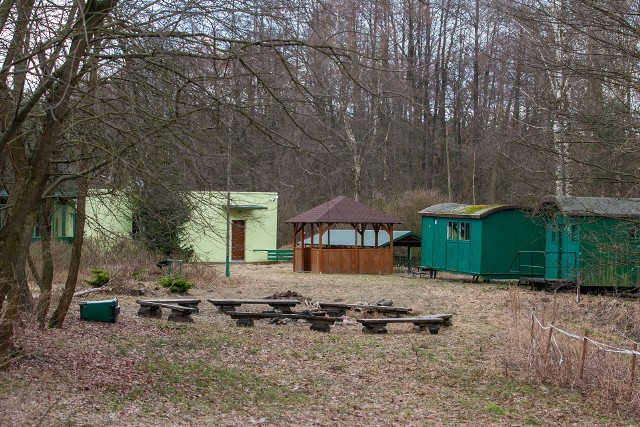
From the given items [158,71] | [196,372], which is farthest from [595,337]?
[158,71]

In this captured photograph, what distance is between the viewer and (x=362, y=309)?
1950cm

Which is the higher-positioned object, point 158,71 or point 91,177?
point 158,71

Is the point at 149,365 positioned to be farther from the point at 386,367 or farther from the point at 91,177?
the point at 386,367

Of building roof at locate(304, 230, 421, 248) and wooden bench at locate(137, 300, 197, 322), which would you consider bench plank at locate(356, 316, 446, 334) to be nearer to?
wooden bench at locate(137, 300, 197, 322)

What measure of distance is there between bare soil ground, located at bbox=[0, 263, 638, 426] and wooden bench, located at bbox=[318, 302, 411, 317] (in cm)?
99

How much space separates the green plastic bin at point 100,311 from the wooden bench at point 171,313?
195cm

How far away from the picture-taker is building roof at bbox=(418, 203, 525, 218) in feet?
92.5

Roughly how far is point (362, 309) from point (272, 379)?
338 inches

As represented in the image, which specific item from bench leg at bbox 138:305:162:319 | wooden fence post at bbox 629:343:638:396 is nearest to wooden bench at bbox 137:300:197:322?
bench leg at bbox 138:305:162:319

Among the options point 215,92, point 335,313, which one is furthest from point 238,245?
point 215,92

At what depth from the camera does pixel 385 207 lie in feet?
135

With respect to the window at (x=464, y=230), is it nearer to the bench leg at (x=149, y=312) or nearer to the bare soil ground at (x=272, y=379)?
the bare soil ground at (x=272, y=379)

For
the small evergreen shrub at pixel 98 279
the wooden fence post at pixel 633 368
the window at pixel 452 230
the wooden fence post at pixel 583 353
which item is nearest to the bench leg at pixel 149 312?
the small evergreen shrub at pixel 98 279

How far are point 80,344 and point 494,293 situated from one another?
50.0 ft
